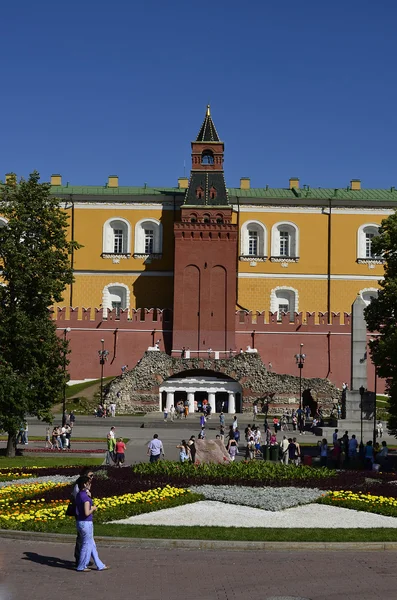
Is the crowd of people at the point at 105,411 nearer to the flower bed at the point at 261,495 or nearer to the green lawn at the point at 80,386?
the green lawn at the point at 80,386

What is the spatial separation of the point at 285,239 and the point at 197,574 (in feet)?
202

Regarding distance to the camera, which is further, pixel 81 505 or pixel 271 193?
pixel 271 193

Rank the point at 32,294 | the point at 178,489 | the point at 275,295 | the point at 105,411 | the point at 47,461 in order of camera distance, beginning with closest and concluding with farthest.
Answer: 1. the point at 178,489
2. the point at 47,461
3. the point at 32,294
4. the point at 105,411
5. the point at 275,295

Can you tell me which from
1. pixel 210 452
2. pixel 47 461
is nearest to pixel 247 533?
pixel 210 452

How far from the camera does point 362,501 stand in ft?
66.7

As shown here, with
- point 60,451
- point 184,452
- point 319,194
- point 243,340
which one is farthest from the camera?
point 319,194

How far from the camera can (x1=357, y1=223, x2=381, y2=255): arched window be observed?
241 ft

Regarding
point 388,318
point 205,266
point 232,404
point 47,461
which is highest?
point 205,266

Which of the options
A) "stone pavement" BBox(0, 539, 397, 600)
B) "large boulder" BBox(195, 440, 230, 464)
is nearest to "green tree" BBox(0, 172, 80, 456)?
"large boulder" BBox(195, 440, 230, 464)

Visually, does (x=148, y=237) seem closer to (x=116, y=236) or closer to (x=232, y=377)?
(x=116, y=236)

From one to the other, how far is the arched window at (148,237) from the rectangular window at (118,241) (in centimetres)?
142

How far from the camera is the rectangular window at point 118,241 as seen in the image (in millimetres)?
74062

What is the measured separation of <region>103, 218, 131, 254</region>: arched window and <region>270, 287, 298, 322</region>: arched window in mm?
11860

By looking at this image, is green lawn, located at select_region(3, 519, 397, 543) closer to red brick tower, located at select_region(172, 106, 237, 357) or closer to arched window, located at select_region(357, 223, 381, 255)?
red brick tower, located at select_region(172, 106, 237, 357)
